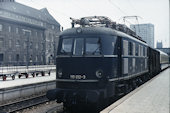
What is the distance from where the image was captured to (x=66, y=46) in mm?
9477

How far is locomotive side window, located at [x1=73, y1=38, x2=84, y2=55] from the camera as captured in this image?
909 cm

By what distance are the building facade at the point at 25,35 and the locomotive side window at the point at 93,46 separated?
127 ft

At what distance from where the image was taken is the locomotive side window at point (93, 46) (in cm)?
896

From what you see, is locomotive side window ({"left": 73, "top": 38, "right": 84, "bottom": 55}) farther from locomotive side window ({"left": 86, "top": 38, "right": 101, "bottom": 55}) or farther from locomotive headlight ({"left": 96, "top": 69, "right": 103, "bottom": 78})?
locomotive headlight ({"left": 96, "top": 69, "right": 103, "bottom": 78})

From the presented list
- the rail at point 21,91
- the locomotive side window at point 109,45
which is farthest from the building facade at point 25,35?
the locomotive side window at point 109,45

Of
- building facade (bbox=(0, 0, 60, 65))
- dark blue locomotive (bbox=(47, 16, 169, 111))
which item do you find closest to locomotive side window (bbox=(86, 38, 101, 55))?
dark blue locomotive (bbox=(47, 16, 169, 111))

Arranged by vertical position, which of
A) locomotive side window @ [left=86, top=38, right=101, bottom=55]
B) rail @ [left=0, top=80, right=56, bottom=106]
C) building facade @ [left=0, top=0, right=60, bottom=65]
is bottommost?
rail @ [left=0, top=80, right=56, bottom=106]

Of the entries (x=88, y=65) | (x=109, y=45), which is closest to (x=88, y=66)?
(x=88, y=65)

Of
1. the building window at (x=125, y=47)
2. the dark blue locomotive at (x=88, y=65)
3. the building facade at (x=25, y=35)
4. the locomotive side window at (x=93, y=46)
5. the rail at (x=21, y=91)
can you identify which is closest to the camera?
the dark blue locomotive at (x=88, y=65)

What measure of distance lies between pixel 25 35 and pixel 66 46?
5260 centimetres

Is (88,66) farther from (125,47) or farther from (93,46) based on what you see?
(125,47)

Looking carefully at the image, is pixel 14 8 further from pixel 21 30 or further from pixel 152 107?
pixel 152 107

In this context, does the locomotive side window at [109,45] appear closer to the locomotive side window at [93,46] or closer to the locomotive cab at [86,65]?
the locomotive cab at [86,65]

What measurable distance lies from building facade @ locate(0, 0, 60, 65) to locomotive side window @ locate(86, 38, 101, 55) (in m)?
38.8
